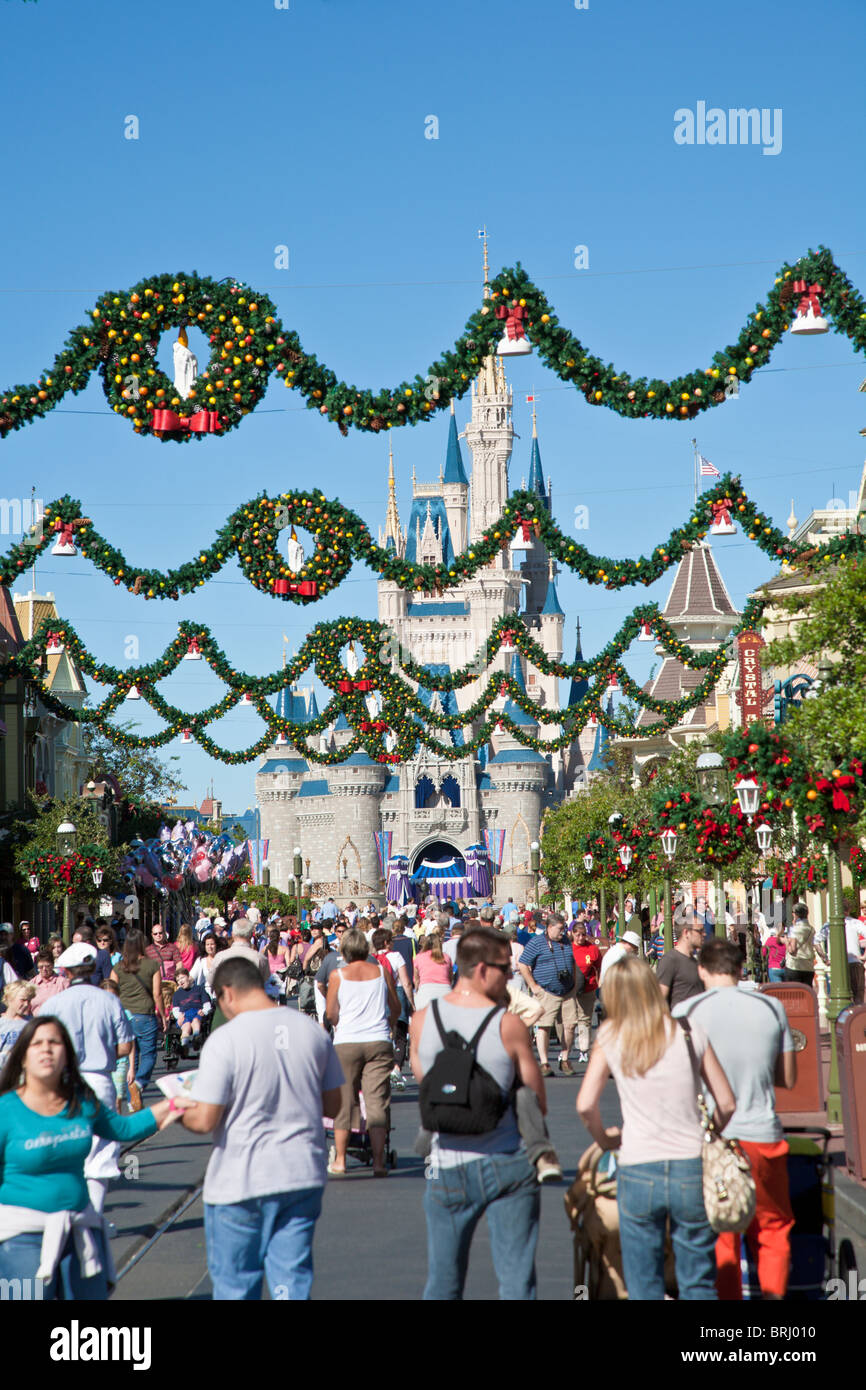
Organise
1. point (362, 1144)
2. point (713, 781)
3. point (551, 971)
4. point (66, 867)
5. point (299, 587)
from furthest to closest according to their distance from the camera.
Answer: point (66, 867), point (713, 781), point (299, 587), point (551, 971), point (362, 1144)

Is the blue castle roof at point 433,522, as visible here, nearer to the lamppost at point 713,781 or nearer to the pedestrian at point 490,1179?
the lamppost at point 713,781

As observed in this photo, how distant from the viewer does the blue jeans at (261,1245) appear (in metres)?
5.63

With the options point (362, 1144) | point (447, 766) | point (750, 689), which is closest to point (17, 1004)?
point (362, 1144)

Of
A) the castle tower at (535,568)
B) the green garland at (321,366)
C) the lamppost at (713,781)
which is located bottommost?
the lamppost at (713,781)

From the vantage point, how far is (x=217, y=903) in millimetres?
65438

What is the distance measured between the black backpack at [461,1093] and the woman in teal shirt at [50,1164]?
92 centimetres

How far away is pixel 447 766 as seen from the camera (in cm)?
12594

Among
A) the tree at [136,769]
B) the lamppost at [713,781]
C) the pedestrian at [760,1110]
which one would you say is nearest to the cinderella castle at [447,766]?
the tree at [136,769]

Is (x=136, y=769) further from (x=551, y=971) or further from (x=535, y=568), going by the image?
(x=535, y=568)

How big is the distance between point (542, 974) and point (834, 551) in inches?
207

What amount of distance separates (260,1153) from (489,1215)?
2.78ft

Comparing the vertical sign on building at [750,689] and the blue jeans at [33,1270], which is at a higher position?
the vertical sign on building at [750,689]

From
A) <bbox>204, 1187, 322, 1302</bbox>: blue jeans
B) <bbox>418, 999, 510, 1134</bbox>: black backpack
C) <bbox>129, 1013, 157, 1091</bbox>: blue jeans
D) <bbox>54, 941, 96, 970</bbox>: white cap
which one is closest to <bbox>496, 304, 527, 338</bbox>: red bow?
<bbox>54, 941, 96, 970</bbox>: white cap

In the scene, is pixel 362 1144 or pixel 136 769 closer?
pixel 362 1144
